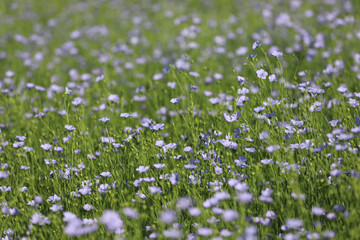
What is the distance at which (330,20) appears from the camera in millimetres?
5754

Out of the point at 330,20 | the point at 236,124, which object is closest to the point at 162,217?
the point at 236,124

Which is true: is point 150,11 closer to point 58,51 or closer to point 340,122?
point 58,51

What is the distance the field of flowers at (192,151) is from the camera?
2420mm

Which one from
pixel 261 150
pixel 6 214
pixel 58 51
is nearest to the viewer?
pixel 6 214

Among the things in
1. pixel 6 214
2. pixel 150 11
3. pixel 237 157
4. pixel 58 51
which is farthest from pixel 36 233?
pixel 150 11

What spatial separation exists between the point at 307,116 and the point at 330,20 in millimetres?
3336

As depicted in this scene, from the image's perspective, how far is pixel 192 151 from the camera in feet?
10.2

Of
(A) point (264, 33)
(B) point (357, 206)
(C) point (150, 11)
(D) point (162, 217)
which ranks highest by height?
(B) point (357, 206)

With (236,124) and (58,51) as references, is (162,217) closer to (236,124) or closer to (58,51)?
(236,124)

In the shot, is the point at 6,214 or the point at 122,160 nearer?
the point at 6,214

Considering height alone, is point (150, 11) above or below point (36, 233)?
below

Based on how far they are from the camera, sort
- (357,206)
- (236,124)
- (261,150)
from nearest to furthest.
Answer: (357,206) < (261,150) < (236,124)

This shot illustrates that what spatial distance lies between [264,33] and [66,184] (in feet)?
13.2

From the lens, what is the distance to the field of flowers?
2.42 m
